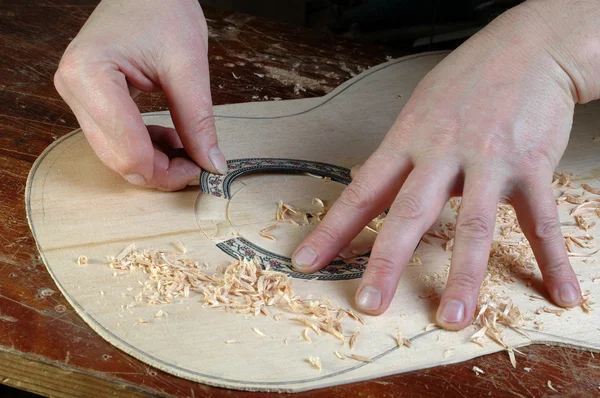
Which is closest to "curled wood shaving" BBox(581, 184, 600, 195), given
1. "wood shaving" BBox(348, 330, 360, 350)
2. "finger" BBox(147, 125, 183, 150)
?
"wood shaving" BBox(348, 330, 360, 350)

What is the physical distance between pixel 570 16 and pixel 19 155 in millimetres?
1063

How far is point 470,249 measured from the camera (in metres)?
1.04

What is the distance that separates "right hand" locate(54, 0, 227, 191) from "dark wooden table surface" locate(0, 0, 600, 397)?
0.70ft

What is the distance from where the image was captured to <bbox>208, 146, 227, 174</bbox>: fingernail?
51.0 inches

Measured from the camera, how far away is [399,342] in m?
0.98

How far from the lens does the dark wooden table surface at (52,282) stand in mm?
915

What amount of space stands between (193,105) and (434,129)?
1.38ft

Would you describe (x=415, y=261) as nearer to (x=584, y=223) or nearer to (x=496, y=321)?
(x=496, y=321)

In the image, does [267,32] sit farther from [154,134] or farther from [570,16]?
[570,16]

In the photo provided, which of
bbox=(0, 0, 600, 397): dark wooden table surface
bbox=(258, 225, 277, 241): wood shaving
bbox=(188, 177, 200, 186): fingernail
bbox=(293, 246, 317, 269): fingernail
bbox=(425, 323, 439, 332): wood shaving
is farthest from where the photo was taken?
bbox=(188, 177, 200, 186): fingernail

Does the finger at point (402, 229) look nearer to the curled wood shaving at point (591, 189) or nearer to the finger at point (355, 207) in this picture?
the finger at point (355, 207)

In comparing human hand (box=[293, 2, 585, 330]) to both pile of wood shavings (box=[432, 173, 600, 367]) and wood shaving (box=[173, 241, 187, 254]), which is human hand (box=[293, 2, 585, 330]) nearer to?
pile of wood shavings (box=[432, 173, 600, 367])

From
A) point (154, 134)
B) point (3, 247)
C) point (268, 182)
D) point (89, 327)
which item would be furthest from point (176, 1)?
point (89, 327)

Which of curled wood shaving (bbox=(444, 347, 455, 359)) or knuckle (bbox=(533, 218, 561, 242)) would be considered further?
knuckle (bbox=(533, 218, 561, 242))
